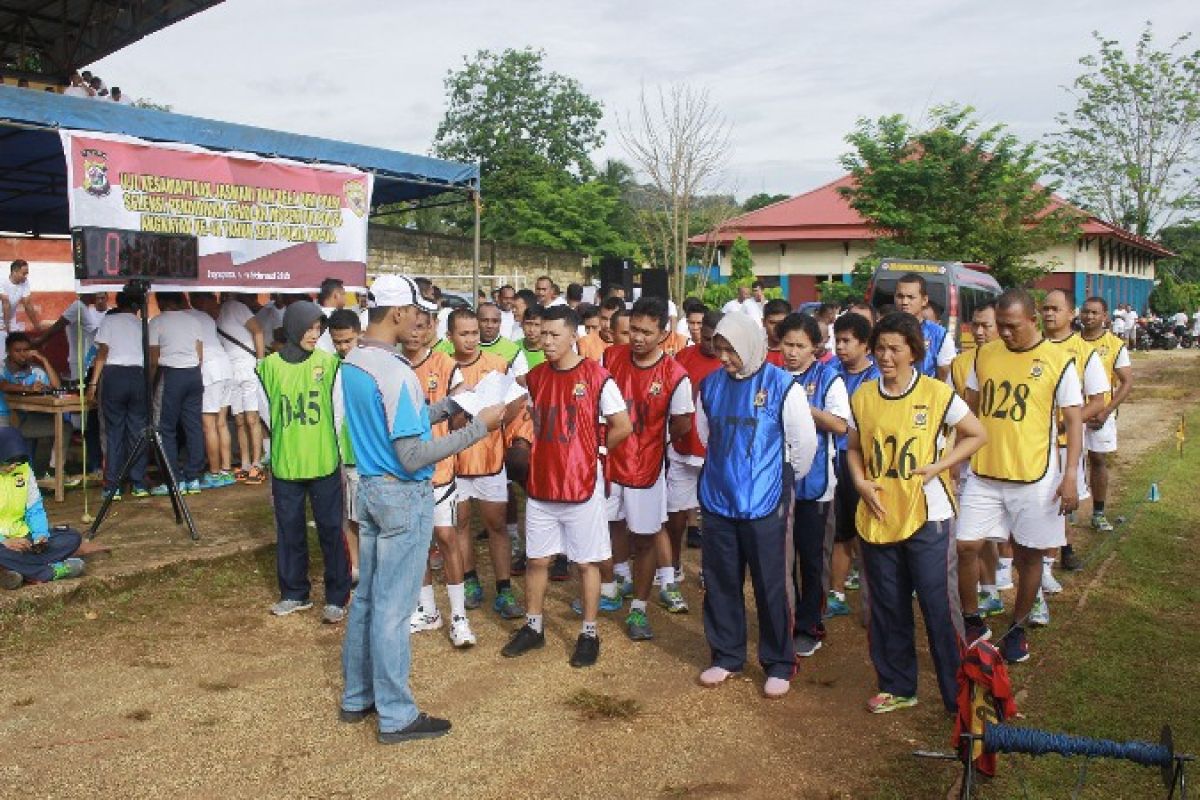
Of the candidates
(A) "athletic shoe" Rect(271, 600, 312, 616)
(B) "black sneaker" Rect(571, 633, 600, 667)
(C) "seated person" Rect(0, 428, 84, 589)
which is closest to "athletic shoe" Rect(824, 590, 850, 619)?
(B) "black sneaker" Rect(571, 633, 600, 667)

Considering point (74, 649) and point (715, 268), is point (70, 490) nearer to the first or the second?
point (74, 649)

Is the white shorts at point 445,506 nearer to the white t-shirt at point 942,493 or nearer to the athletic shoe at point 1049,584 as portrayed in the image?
the white t-shirt at point 942,493

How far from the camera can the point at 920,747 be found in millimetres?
4363

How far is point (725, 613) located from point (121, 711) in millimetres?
2997

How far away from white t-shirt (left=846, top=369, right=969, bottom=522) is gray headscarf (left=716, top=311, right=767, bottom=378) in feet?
3.06

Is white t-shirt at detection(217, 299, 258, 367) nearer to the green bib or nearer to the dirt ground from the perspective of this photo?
the dirt ground

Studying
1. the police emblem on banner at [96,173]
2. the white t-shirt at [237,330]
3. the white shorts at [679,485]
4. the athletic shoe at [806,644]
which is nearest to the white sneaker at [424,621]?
the white shorts at [679,485]

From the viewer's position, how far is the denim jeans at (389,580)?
14.3 feet

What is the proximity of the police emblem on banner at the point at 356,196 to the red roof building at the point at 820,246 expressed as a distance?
76.7 ft

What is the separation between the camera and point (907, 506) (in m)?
4.56

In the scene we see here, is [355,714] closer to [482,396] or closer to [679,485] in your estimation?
[482,396]

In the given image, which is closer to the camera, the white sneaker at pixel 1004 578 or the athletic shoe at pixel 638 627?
the athletic shoe at pixel 638 627

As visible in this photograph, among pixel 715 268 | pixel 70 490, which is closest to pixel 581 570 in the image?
pixel 70 490

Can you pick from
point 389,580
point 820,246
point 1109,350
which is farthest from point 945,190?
point 389,580
